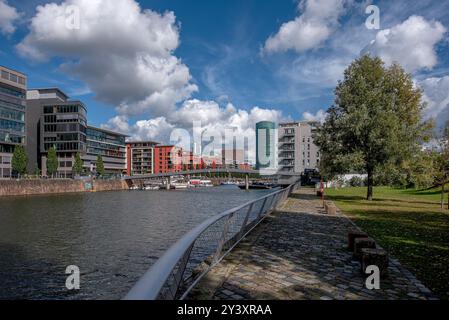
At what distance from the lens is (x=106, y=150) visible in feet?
428

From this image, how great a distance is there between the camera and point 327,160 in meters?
30.6

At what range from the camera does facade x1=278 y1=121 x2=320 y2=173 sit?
377 feet

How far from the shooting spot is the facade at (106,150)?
116 meters

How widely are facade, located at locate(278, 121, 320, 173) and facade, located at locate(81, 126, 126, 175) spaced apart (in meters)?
66.3

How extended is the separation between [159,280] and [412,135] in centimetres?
3191

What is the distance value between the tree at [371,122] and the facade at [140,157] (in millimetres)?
152591

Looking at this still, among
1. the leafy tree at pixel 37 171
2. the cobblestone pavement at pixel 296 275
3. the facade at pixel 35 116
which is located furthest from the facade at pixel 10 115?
the cobblestone pavement at pixel 296 275

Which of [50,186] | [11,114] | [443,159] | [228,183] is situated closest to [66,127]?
[11,114]

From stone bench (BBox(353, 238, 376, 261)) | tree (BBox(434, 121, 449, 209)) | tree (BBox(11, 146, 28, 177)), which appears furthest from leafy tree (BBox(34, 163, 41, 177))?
stone bench (BBox(353, 238, 376, 261))

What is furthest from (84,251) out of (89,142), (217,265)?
(89,142)

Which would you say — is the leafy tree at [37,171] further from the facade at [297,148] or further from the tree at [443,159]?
the tree at [443,159]

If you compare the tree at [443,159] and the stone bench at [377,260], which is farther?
the tree at [443,159]

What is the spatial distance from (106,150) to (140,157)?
47585mm
